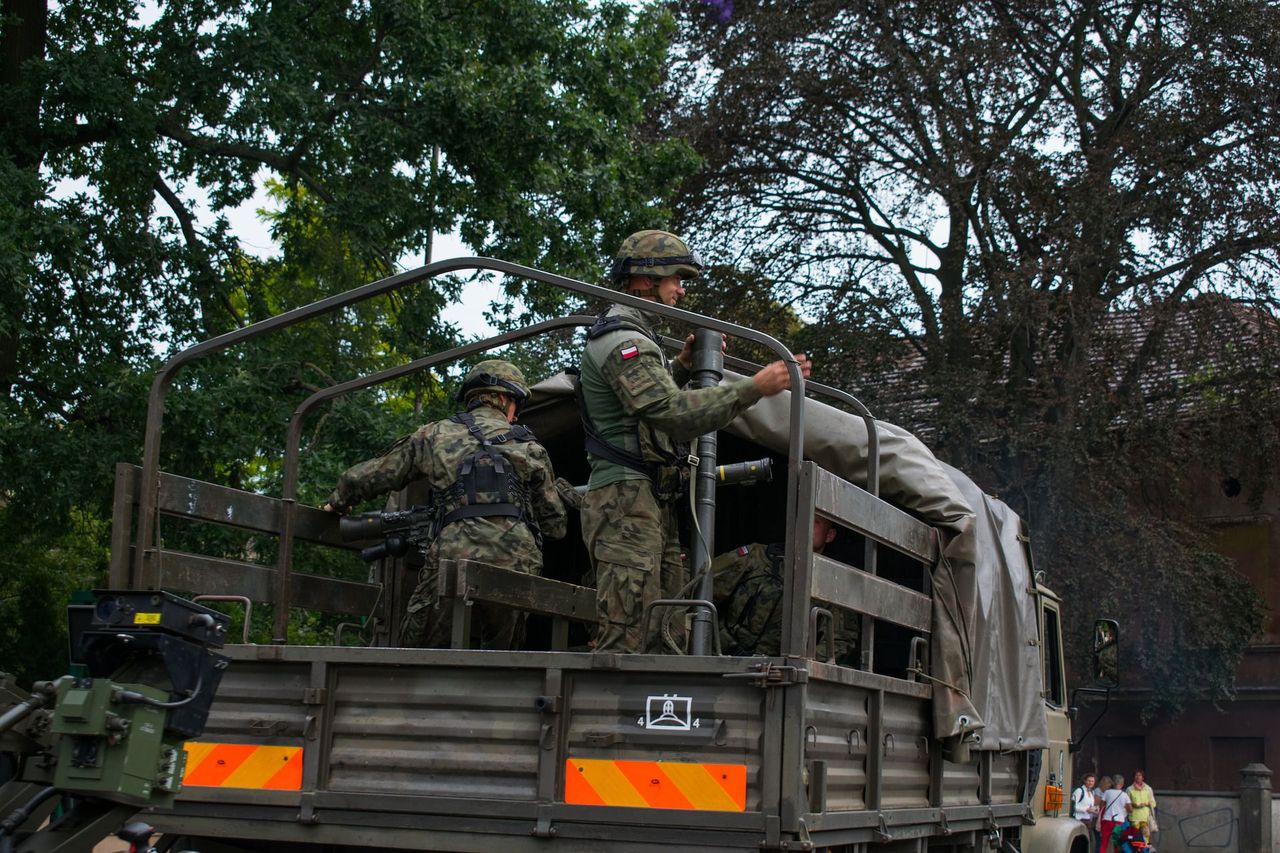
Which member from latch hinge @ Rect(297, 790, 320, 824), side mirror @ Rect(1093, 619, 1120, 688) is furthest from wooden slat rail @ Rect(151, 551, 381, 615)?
side mirror @ Rect(1093, 619, 1120, 688)

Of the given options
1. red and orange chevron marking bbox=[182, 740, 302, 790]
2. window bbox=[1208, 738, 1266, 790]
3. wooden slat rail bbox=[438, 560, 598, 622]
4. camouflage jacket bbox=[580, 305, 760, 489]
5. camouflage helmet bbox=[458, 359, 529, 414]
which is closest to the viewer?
red and orange chevron marking bbox=[182, 740, 302, 790]

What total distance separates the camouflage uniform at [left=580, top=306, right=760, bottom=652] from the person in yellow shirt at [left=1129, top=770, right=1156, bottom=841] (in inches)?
653

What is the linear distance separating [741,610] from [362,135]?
9770 millimetres

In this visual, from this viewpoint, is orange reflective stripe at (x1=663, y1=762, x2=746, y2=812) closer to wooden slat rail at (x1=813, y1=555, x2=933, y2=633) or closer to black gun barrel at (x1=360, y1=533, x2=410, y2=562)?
wooden slat rail at (x1=813, y1=555, x2=933, y2=633)

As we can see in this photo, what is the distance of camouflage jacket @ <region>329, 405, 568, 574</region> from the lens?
250 inches

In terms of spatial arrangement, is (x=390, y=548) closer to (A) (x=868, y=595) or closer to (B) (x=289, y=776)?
(B) (x=289, y=776)

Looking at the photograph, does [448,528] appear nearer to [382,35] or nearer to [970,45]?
[382,35]

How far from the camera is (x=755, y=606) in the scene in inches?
269

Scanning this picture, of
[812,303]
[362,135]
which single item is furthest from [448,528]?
[812,303]

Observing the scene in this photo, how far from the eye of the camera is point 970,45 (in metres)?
21.0

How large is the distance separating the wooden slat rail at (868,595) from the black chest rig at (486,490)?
1.54m

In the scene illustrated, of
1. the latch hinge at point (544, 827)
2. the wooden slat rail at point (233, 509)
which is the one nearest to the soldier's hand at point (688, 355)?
the wooden slat rail at point (233, 509)

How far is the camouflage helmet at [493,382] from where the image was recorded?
21.7ft

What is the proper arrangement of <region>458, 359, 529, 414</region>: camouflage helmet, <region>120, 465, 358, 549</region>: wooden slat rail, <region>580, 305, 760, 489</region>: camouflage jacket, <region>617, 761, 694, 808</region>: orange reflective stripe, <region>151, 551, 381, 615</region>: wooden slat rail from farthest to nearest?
<region>458, 359, 529, 414</region>: camouflage helmet, <region>151, 551, 381, 615</region>: wooden slat rail, <region>120, 465, 358, 549</region>: wooden slat rail, <region>580, 305, 760, 489</region>: camouflage jacket, <region>617, 761, 694, 808</region>: orange reflective stripe
